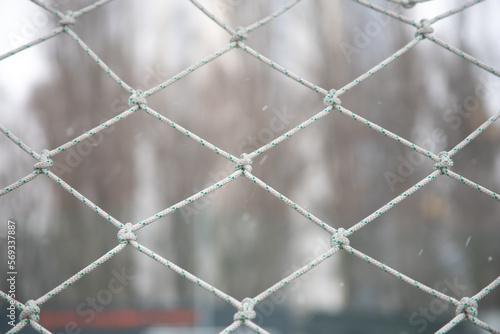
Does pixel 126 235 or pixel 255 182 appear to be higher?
pixel 255 182

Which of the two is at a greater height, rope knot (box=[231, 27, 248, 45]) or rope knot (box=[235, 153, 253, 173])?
rope knot (box=[231, 27, 248, 45])

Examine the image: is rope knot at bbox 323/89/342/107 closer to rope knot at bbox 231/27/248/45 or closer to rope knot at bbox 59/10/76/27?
rope knot at bbox 231/27/248/45

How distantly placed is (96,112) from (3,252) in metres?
1.23

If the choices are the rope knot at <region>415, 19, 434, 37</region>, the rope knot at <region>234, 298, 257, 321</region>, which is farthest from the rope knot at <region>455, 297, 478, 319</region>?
the rope knot at <region>415, 19, 434, 37</region>

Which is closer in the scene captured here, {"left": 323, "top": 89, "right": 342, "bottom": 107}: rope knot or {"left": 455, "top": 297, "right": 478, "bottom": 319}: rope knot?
{"left": 455, "top": 297, "right": 478, "bottom": 319}: rope knot

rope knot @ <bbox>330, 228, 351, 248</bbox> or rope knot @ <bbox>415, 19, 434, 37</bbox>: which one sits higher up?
rope knot @ <bbox>415, 19, 434, 37</bbox>

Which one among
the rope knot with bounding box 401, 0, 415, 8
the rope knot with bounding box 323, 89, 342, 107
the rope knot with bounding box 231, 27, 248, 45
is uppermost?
the rope knot with bounding box 401, 0, 415, 8

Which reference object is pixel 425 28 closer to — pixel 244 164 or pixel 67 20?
pixel 244 164

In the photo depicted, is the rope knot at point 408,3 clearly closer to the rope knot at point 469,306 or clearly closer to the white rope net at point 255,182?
the white rope net at point 255,182

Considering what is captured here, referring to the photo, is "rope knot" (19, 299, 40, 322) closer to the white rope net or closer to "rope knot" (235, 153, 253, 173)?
the white rope net

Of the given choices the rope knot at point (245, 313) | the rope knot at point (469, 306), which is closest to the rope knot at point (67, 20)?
the rope knot at point (245, 313)

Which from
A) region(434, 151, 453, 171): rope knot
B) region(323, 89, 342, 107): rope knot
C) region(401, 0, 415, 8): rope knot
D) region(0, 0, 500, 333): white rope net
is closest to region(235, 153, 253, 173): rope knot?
region(0, 0, 500, 333): white rope net

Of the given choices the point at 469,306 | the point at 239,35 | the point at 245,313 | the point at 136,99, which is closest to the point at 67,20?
the point at 136,99

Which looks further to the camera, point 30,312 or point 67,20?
point 67,20
